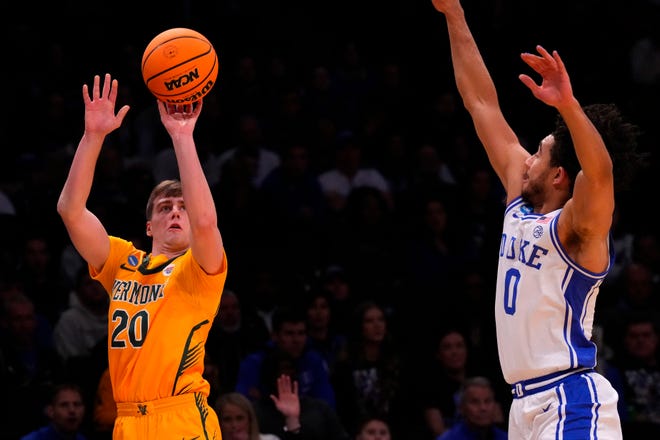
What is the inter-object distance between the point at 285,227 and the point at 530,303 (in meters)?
6.54

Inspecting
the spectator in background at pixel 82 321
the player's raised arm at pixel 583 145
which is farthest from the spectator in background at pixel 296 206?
the player's raised arm at pixel 583 145

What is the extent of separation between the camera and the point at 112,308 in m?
6.10

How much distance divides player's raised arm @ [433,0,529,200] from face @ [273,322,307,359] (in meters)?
4.10

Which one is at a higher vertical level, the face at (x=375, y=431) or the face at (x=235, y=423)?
the face at (x=235, y=423)

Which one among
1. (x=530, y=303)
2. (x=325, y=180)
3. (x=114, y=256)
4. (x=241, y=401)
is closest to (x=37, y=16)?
(x=325, y=180)

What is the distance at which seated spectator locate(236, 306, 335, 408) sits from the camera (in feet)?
32.2

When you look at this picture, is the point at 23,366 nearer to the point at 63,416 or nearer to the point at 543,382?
the point at 63,416

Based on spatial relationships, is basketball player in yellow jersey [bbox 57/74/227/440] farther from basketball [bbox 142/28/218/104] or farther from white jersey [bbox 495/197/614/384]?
white jersey [bbox 495/197/614/384]

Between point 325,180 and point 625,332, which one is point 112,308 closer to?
point 625,332

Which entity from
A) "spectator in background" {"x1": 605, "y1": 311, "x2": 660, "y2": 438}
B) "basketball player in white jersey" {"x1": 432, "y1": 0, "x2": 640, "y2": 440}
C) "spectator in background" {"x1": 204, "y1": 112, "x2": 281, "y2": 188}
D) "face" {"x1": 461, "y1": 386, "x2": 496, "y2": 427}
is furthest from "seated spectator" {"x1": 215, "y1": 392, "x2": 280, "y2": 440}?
"spectator in background" {"x1": 204, "y1": 112, "x2": 281, "y2": 188}

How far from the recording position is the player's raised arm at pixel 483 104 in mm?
6250

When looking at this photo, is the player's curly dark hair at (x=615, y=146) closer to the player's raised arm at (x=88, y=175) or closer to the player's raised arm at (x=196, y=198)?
the player's raised arm at (x=196, y=198)

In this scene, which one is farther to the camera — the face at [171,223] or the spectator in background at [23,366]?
the spectator in background at [23,366]

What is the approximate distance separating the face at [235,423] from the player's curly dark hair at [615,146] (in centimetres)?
391
